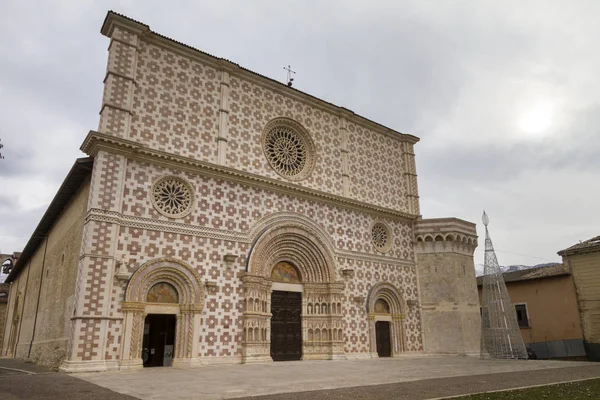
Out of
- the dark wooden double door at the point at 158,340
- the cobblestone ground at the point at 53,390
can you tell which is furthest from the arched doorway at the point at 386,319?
the cobblestone ground at the point at 53,390

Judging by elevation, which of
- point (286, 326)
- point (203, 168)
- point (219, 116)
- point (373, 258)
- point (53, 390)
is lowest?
point (53, 390)

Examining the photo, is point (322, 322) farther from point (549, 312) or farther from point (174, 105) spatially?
point (549, 312)

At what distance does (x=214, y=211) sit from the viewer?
59.1 ft

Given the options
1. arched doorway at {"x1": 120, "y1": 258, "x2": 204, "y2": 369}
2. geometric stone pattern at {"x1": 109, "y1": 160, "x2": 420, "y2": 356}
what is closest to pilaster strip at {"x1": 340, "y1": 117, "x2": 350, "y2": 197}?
geometric stone pattern at {"x1": 109, "y1": 160, "x2": 420, "y2": 356}

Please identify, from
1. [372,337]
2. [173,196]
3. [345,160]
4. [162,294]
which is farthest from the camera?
[345,160]

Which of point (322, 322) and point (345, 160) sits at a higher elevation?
point (345, 160)

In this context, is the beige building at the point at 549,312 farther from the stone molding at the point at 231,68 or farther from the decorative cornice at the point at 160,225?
the decorative cornice at the point at 160,225

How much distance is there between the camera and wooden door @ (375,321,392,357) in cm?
2267

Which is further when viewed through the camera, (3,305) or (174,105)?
(3,305)

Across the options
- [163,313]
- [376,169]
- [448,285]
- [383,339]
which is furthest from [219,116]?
[448,285]

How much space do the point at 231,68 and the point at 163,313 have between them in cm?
1106

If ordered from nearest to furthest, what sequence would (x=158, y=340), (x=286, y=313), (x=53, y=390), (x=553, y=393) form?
(x=553, y=393)
(x=53, y=390)
(x=158, y=340)
(x=286, y=313)

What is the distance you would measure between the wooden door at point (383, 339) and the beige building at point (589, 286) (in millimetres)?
12779

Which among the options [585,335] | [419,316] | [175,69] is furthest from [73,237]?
A: [585,335]
